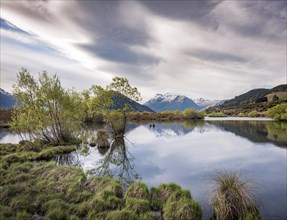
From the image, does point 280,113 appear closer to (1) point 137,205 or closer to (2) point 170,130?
(2) point 170,130

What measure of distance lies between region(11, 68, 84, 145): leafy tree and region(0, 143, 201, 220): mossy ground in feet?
60.0

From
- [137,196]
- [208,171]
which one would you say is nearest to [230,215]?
[137,196]

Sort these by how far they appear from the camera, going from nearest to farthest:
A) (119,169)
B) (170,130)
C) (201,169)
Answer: (119,169)
(201,169)
(170,130)

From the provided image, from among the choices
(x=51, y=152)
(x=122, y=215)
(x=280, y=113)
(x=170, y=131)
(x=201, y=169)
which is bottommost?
(x=201, y=169)

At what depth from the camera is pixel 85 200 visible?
41.6 feet

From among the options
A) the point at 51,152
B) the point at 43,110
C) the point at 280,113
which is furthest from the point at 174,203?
the point at 280,113

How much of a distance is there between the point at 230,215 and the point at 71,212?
804cm

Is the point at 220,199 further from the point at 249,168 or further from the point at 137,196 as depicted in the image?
the point at 249,168

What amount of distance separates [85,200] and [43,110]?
27497mm

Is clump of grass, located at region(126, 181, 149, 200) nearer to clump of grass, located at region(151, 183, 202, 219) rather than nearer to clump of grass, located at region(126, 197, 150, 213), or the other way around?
clump of grass, located at region(151, 183, 202, 219)

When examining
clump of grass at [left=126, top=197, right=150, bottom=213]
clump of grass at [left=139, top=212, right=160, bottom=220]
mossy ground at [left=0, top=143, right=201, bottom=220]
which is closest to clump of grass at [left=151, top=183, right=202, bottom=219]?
mossy ground at [left=0, top=143, right=201, bottom=220]

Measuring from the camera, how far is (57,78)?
119 feet

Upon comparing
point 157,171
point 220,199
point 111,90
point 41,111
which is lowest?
point 157,171

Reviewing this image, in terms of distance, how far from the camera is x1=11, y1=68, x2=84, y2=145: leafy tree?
33.4 meters
